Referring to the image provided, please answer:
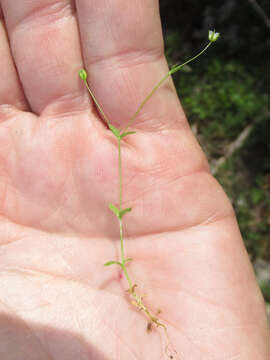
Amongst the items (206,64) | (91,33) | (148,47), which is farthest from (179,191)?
(206,64)

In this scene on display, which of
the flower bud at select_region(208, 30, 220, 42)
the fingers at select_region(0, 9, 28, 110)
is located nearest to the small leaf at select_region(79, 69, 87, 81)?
the fingers at select_region(0, 9, 28, 110)

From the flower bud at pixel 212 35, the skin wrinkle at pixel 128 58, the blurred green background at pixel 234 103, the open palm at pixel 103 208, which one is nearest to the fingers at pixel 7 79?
the open palm at pixel 103 208

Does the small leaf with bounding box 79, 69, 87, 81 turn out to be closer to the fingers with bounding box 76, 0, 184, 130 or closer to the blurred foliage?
the fingers with bounding box 76, 0, 184, 130

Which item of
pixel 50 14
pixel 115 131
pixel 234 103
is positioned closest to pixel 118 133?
pixel 115 131

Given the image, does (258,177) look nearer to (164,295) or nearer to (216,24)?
(216,24)

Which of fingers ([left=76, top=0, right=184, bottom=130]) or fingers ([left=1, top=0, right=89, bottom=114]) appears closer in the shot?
fingers ([left=76, top=0, right=184, bottom=130])
